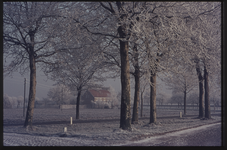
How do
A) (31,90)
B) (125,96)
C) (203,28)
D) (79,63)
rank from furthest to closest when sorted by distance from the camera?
(79,63) < (203,28) < (31,90) < (125,96)

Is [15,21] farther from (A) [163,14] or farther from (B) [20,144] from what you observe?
(A) [163,14]

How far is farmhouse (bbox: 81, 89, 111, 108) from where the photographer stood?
65500mm

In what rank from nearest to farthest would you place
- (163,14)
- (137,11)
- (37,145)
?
(37,145)
(137,11)
(163,14)

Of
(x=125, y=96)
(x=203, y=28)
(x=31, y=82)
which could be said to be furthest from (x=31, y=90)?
(x=203, y=28)

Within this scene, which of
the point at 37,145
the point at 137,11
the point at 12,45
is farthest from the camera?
the point at 12,45

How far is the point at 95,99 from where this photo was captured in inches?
2867

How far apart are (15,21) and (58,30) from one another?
305 centimetres

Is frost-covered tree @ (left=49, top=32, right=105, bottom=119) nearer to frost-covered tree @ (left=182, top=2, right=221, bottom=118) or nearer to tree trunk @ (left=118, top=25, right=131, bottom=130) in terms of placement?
tree trunk @ (left=118, top=25, right=131, bottom=130)

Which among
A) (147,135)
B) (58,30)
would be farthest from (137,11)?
(147,135)

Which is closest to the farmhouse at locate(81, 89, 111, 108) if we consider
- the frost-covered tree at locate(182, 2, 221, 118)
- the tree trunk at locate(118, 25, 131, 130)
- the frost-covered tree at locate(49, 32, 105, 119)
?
the frost-covered tree at locate(49, 32, 105, 119)

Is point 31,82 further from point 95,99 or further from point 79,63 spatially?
point 95,99

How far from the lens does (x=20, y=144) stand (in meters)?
8.47

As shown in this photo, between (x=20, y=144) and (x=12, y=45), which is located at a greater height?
(x=12, y=45)

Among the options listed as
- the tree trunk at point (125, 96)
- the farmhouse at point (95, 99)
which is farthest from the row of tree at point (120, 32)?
the farmhouse at point (95, 99)
